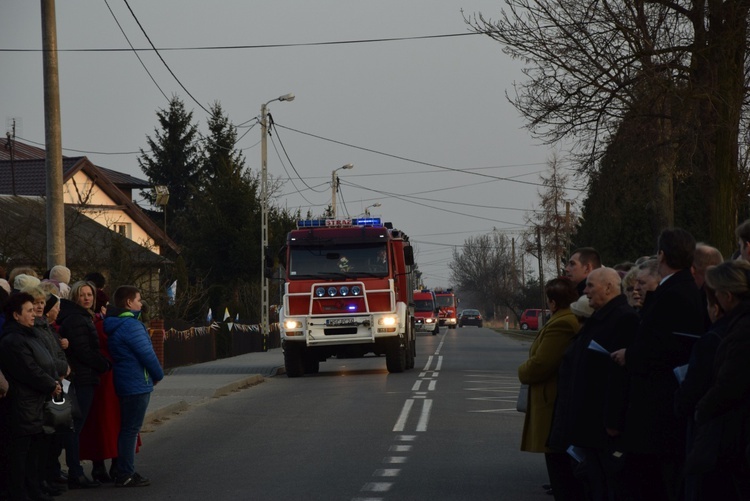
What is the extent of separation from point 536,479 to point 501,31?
1321 cm

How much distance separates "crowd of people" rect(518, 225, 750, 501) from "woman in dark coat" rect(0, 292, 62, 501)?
12.1 feet

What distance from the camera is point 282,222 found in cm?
5469

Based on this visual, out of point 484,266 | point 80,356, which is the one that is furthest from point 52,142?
point 484,266

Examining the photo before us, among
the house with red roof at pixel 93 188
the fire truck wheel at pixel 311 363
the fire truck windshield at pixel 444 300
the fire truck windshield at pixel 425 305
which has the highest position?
the house with red roof at pixel 93 188

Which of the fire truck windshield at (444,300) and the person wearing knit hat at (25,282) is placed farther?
the fire truck windshield at (444,300)

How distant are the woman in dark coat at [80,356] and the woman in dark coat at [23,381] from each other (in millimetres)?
1129

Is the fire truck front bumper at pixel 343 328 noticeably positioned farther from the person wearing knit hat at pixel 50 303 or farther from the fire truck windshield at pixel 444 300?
the fire truck windshield at pixel 444 300

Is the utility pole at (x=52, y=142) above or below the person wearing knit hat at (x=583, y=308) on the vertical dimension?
above

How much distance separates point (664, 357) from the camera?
7180mm

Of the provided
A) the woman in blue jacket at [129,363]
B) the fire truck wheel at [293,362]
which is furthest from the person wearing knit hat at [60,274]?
the fire truck wheel at [293,362]

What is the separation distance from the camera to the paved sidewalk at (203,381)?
1831 cm

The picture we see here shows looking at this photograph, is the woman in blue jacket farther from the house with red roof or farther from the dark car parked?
the dark car parked

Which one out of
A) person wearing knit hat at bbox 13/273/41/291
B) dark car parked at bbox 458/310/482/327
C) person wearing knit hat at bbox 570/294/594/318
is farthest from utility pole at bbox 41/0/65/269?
dark car parked at bbox 458/310/482/327

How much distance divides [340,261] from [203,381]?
388 cm
